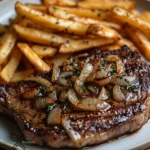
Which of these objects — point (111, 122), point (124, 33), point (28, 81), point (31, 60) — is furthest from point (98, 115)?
point (124, 33)

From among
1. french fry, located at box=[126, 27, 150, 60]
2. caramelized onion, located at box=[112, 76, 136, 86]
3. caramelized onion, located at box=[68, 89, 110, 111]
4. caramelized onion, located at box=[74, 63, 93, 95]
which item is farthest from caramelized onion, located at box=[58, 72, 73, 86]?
french fry, located at box=[126, 27, 150, 60]

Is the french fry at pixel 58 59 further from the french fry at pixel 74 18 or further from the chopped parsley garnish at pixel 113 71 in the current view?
the chopped parsley garnish at pixel 113 71

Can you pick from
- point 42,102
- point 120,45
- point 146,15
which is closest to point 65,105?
point 42,102

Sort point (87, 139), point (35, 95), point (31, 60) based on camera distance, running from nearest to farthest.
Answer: point (87, 139) → point (35, 95) → point (31, 60)

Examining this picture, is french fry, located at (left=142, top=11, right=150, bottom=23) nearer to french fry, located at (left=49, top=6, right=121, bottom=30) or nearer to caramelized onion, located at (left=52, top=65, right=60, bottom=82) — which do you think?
french fry, located at (left=49, top=6, right=121, bottom=30)

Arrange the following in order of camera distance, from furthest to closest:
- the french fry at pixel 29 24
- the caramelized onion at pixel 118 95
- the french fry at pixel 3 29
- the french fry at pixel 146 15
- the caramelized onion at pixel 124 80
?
the french fry at pixel 146 15 → the french fry at pixel 3 29 → the french fry at pixel 29 24 → the caramelized onion at pixel 124 80 → the caramelized onion at pixel 118 95

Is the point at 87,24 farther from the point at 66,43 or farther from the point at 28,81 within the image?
the point at 28,81

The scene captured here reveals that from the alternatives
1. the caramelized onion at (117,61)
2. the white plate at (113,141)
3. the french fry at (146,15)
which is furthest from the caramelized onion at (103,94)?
the french fry at (146,15)
